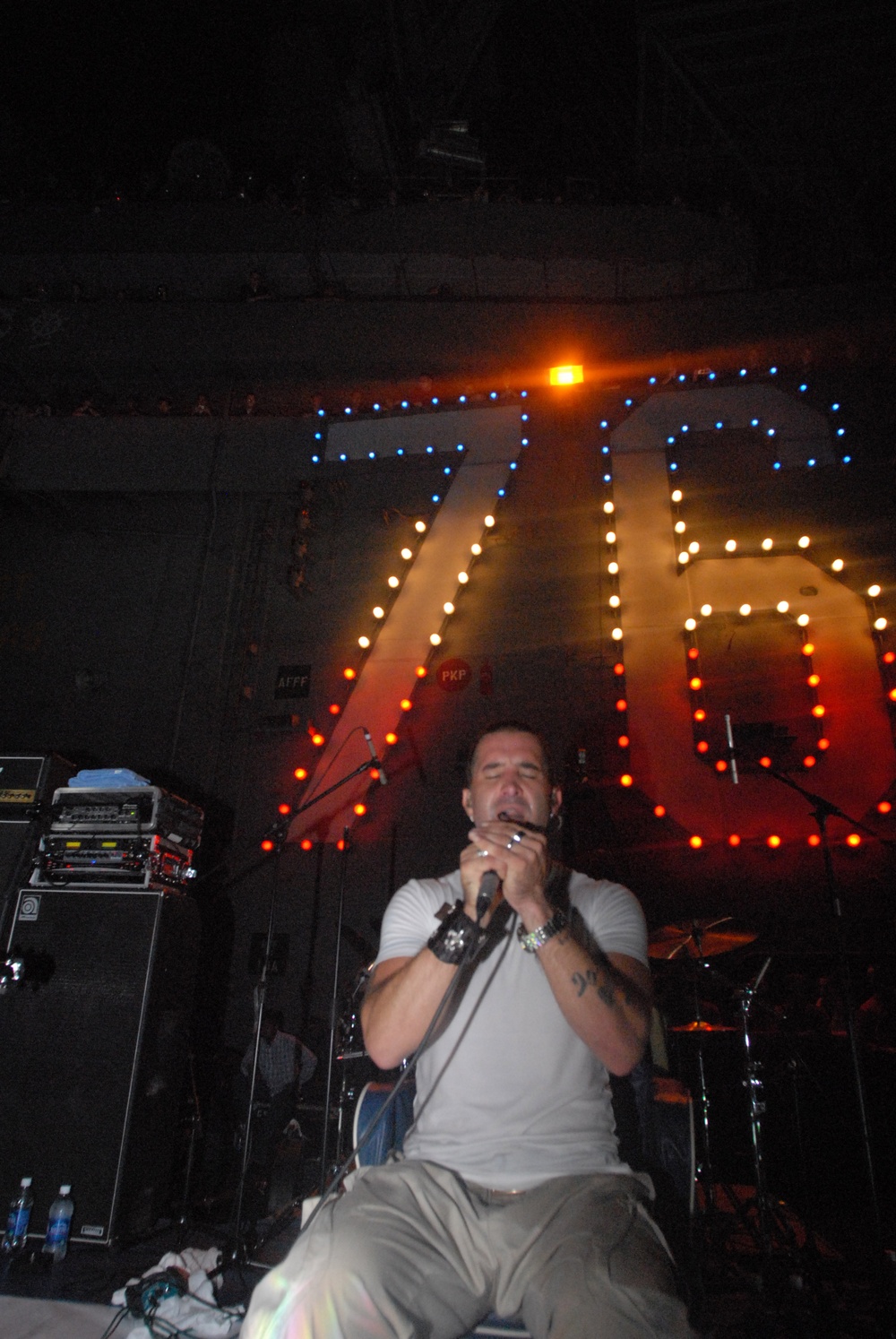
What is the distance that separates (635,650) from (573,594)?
69cm

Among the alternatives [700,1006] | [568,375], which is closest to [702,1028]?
[700,1006]

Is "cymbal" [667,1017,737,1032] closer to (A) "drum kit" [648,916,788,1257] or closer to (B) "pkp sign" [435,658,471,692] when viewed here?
(A) "drum kit" [648,916,788,1257]

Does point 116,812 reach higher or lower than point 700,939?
higher

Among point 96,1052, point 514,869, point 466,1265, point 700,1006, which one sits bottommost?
point 466,1265

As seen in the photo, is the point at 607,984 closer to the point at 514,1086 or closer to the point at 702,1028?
the point at 514,1086

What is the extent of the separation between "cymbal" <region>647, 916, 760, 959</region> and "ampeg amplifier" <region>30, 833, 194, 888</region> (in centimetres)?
243

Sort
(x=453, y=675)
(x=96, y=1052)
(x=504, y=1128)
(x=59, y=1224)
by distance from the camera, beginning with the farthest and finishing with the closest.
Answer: (x=453, y=675)
(x=96, y=1052)
(x=59, y=1224)
(x=504, y=1128)

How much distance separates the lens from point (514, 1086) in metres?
1.66

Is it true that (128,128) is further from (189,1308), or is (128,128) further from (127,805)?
(189,1308)

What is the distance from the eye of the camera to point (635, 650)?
5383 millimetres

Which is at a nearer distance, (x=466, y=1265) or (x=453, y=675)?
(x=466, y=1265)

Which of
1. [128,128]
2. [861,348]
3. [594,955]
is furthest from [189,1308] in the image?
[128,128]

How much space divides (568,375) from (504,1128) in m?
5.97

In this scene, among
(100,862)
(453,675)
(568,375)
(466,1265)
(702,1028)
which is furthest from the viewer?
(568,375)
